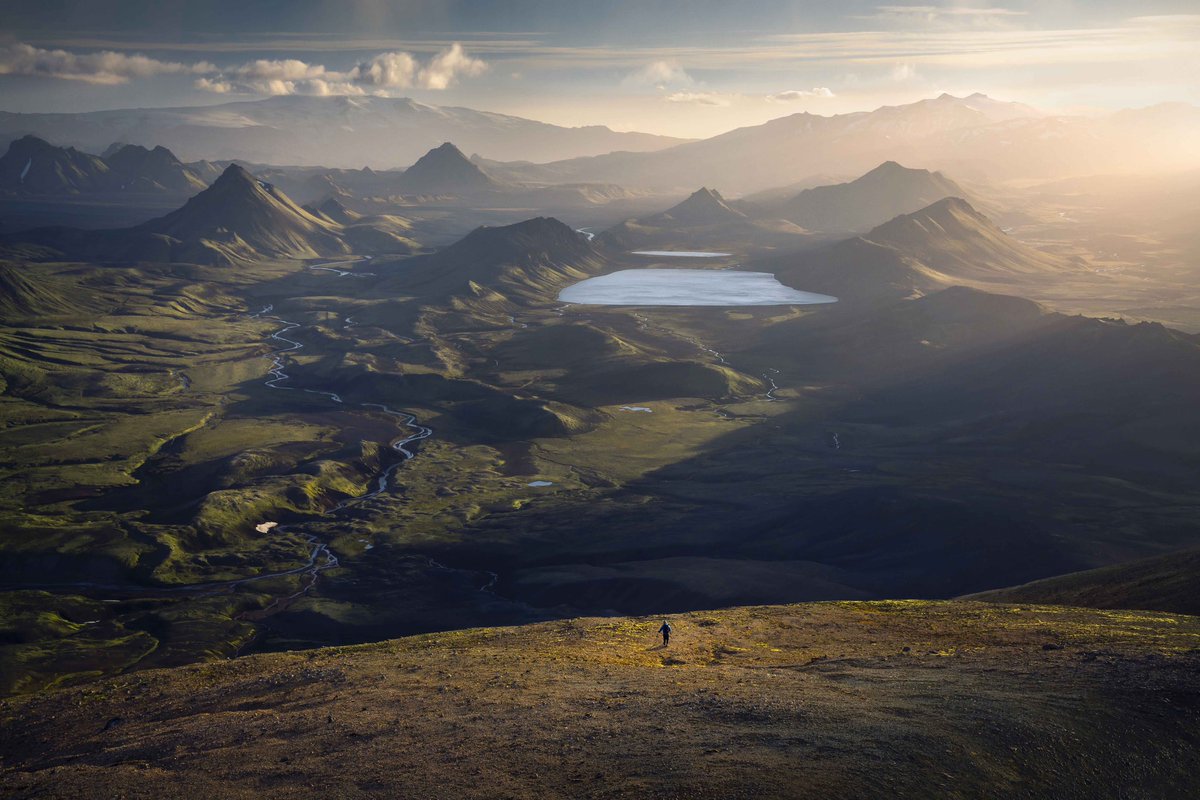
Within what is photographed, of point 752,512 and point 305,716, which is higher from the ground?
point 305,716

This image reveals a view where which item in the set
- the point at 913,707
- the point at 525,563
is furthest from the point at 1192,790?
the point at 525,563

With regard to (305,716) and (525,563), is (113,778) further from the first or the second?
Answer: (525,563)

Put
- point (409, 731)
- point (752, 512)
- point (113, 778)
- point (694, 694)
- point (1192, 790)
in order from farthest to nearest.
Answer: point (752, 512), point (694, 694), point (409, 731), point (113, 778), point (1192, 790)

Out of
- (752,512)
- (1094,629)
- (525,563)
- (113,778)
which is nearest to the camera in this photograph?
(113,778)

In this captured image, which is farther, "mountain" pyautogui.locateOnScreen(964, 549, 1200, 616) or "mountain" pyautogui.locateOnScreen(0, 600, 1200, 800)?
"mountain" pyautogui.locateOnScreen(964, 549, 1200, 616)

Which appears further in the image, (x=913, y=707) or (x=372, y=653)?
(x=372, y=653)

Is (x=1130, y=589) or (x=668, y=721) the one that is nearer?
(x=668, y=721)

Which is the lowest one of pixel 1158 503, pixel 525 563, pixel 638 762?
pixel 525 563

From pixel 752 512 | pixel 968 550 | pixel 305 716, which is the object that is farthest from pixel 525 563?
pixel 305 716

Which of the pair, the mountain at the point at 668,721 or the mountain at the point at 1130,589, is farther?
the mountain at the point at 1130,589

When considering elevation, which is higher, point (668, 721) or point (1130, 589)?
point (668, 721)
